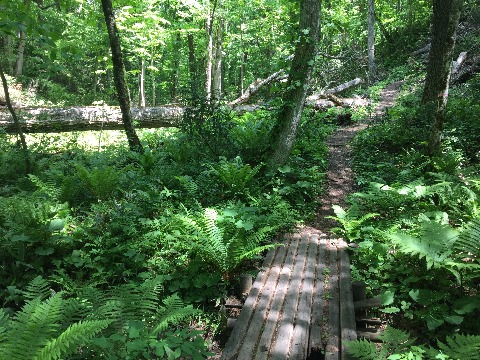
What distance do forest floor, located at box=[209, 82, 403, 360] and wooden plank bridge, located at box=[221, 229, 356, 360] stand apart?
1.60 feet

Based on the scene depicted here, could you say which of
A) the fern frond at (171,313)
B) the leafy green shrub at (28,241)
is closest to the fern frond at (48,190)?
the leafy green shrub at (28,241)

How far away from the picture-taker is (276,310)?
374 centimetres

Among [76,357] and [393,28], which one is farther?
[393,28]

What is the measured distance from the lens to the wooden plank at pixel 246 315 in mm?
3205

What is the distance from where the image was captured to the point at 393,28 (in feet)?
88.2

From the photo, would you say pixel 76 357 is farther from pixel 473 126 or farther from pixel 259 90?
pixel 259 90

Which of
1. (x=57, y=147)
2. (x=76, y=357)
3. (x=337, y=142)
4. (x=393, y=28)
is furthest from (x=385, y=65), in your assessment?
(x=76, y=357)

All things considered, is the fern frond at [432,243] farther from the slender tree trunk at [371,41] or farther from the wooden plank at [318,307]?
the slender tree trunk at [371,41]

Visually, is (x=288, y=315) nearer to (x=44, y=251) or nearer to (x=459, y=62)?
(x=44, y=251)

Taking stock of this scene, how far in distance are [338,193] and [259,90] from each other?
8157mm

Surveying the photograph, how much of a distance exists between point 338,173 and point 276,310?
509 centimetres

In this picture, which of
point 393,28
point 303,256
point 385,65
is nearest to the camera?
point 303,256

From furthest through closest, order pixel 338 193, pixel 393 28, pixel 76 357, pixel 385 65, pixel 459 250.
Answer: pixel 393 28
pixel 385 65
pixel 338 193
pixel 459 250
pixel 76 357

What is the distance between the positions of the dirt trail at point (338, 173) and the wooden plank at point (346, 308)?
4.19 ft
